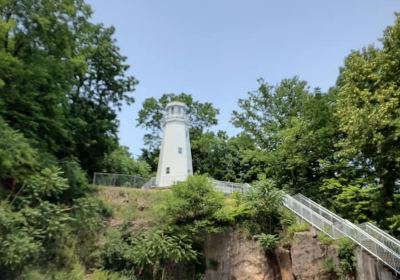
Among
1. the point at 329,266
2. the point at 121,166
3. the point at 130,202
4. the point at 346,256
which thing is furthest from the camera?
the point at 121,166

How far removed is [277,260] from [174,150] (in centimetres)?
1606

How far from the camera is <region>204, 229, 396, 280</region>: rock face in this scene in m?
13.6

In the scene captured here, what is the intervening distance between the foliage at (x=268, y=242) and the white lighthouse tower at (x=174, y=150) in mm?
13115

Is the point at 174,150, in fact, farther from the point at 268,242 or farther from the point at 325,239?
the point at 325,239

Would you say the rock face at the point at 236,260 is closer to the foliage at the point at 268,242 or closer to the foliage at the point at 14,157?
the foliage at the point at 268,242

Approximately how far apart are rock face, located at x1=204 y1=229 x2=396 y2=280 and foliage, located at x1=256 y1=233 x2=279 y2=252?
0.25 metres

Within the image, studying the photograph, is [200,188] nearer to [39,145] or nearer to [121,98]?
[39,145]

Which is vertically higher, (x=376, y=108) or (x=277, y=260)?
(x=376, y=108)

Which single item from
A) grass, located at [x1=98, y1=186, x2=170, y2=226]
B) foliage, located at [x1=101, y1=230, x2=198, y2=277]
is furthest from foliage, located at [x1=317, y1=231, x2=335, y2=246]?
grass, located at [x1=98, y1=186, x2=170, y2=226]

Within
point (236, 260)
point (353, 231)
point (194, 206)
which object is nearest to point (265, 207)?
point (236, 260)

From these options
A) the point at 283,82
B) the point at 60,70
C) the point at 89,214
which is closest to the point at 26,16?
the point at 60,70

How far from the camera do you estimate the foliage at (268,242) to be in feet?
52.6

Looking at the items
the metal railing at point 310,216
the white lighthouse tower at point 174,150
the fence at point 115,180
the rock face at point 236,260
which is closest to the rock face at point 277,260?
the rock face at point 236,260

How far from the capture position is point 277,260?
16109 millimetres
